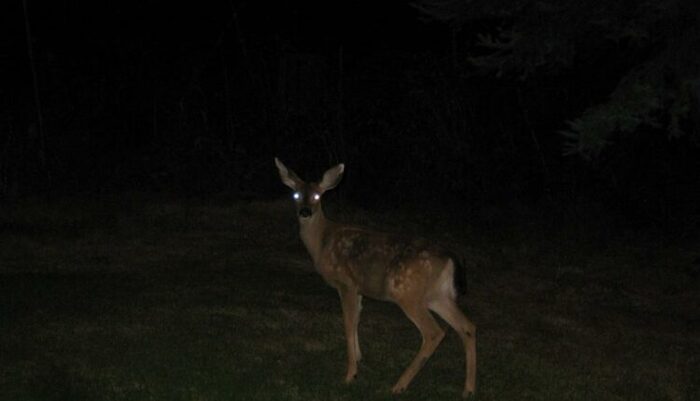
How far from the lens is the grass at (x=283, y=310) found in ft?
25.8

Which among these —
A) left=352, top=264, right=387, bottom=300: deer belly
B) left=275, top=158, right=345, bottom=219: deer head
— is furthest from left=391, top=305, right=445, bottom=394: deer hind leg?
left=275, top=158, right=345, bottom=219: deer head

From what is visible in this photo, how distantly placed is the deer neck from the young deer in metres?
0.21

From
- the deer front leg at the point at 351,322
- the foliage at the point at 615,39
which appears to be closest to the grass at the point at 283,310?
the deer front leg at the point at 351,322

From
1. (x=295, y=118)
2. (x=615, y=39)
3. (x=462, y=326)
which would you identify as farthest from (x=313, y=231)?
(x=295, y=118)

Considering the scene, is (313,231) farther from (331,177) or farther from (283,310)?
(283,310)

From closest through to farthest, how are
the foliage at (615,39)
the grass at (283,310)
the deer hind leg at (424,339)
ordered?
the foliage at (615,39), the deer hind leg at (424,339), the grass at (283,310)

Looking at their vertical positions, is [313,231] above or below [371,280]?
above

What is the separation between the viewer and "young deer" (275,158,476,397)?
308 inches

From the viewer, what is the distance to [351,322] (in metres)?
8.09

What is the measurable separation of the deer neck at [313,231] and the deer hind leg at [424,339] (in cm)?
126

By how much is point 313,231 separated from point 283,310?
1.42 metres

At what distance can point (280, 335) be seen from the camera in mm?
9266

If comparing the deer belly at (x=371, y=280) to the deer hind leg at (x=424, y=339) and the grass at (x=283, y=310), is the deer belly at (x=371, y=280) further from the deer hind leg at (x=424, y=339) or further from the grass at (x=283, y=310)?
the grass at (x=283, y=310)

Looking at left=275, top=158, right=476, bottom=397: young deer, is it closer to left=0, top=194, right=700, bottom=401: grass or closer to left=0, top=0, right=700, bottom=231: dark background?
left=0, top=194, right=700, bottom=401: grass
